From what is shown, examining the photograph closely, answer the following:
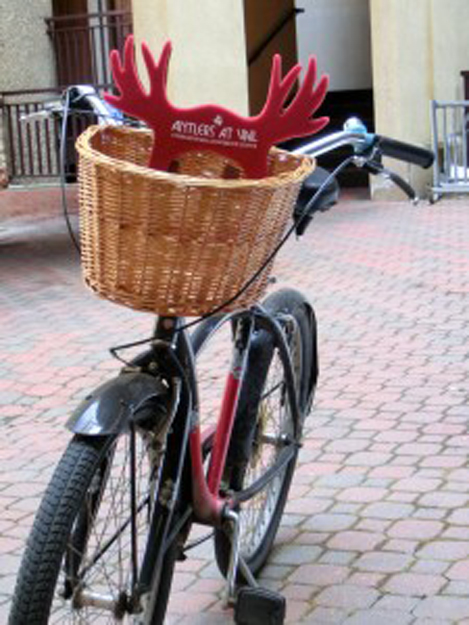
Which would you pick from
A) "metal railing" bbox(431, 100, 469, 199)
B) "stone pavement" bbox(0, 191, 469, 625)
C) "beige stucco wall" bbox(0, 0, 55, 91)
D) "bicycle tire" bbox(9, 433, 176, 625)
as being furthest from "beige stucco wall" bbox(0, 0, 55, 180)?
"bicycle tire" bbox(9, 433, 176, 625)

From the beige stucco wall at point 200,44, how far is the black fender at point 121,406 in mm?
9752

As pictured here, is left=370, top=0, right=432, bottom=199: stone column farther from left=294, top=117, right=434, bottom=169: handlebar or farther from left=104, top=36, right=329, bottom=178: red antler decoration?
left=104, top=36, right=329, bottom=178: red antler decoration

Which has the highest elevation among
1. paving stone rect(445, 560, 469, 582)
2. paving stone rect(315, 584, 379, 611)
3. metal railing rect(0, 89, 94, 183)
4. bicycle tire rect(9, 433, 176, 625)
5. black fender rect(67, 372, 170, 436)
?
metal railing rect(0, 89, 94, 183)

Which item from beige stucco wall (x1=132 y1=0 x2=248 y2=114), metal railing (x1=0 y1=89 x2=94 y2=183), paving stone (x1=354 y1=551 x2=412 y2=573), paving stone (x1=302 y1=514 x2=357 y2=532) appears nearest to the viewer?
paving stone (x1=354 y1=551 x2=412 y2=573)

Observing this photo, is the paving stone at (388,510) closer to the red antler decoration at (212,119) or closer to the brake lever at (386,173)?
the brake lever at (386,173)

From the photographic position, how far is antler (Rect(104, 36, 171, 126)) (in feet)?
10.2

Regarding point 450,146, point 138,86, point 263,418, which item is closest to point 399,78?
point 450,146

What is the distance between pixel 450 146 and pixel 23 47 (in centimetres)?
507

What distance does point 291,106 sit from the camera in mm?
3180

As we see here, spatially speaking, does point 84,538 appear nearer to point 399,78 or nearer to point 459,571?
point 459,571

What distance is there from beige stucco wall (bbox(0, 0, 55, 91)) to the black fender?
35.5 feet

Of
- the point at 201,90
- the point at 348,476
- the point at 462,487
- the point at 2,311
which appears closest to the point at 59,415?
the point at 348,476

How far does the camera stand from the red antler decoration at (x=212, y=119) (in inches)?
122

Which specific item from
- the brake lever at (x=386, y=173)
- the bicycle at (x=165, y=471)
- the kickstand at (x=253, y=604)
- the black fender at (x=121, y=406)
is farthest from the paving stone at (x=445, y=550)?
the black fender at (x=121, y=406)
